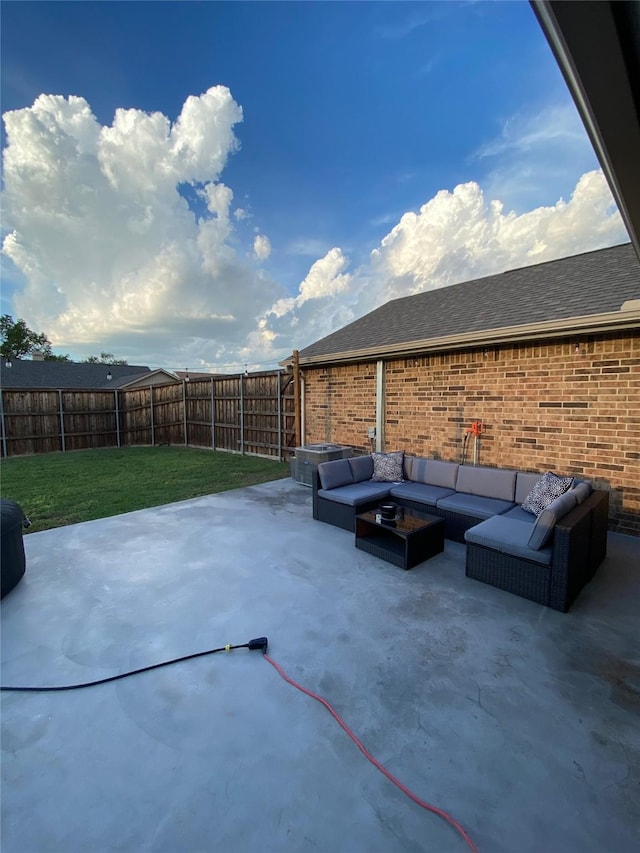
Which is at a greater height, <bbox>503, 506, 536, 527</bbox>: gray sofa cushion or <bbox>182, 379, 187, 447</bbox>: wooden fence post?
<bbox>182, 379, 187, 447</bbox>: wooden fence post

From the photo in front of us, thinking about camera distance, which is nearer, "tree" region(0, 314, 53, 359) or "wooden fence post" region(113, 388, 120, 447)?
"wooden fence post" region(113, 388, 120, 447)

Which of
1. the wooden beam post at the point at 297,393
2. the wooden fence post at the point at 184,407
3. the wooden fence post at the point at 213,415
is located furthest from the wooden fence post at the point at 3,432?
the wooden beam post at the point at 297,393

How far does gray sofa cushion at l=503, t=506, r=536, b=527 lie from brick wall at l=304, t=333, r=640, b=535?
1.30 meters

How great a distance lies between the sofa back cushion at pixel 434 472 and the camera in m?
5.22

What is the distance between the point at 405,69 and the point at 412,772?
8968mm

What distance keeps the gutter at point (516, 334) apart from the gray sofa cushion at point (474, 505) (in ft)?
7.54

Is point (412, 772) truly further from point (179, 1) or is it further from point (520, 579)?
point (179, 1)

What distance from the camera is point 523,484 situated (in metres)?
4.52

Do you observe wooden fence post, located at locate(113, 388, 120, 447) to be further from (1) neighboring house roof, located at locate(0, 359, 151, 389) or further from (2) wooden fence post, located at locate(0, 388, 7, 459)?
(1) neighboring house roof, located at locate(0, 359, 151, 389)

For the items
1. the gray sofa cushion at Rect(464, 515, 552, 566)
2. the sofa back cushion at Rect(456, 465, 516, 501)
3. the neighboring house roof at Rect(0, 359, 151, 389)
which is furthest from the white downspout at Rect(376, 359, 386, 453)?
the neighboring house roof at Rect(0, 359, 151, 389)

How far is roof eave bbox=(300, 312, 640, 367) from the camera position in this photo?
4.24 metres

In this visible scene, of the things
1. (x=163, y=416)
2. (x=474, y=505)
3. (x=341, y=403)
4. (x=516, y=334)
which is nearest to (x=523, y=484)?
(x=474, y=505)

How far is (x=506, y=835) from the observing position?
57.2 inches

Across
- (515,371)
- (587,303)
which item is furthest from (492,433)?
(587,303)
